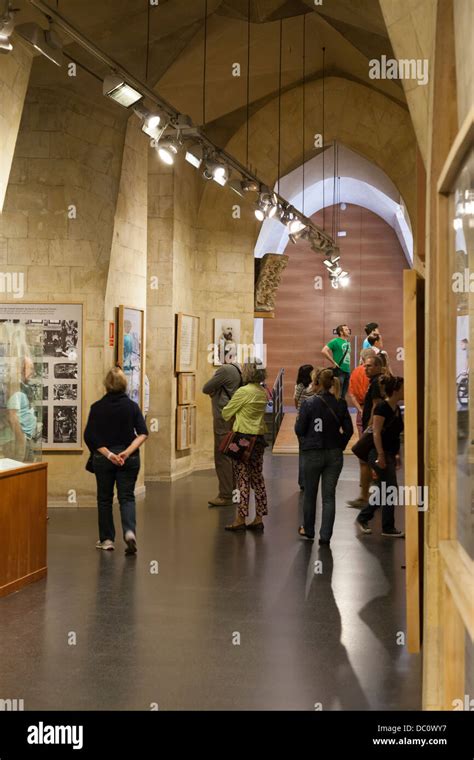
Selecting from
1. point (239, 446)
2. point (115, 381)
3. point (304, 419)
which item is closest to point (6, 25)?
point (115, 381)

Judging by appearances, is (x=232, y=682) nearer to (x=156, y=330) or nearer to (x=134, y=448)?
(x=134, y=448)

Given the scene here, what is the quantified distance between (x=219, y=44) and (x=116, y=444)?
623cm

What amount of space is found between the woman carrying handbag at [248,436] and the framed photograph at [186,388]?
503 centimetres

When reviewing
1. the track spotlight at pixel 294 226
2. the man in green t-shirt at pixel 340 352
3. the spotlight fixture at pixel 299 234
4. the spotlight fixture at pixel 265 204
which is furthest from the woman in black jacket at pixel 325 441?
the spotlight fixture at pixel 299 234

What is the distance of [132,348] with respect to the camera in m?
12.0

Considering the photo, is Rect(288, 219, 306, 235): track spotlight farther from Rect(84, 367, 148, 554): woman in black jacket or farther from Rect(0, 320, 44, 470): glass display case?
Rect(0, 320, 44, 470): glass display case

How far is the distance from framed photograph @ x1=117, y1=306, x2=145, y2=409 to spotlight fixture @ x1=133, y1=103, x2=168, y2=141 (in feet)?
8.85

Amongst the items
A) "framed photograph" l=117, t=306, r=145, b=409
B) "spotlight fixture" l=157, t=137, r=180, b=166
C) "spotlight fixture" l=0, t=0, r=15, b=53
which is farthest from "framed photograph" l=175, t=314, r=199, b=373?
"spotlight fixture" l=0, t=0, r=15, b=53

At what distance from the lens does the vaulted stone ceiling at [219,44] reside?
9.54 meters

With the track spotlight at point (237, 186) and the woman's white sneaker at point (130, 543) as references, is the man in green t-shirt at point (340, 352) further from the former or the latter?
the woman's white sneaker at point (130, 543)

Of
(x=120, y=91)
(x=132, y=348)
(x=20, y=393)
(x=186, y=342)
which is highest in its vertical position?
(x=120, y=91)

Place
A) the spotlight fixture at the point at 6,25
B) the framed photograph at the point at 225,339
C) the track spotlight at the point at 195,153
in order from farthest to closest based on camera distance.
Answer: the framed photograph at the point at 225,339 → the track spotlight at the point at 195,153 → the spotlight fixture at the point at 6,25

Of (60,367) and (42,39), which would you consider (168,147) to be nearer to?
(42,39)

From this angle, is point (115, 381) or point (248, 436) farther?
point (248, 436)
